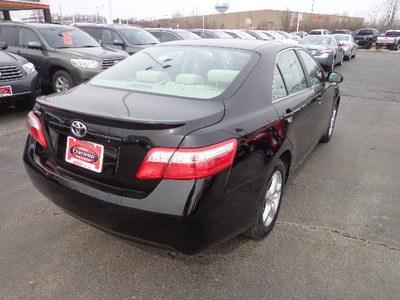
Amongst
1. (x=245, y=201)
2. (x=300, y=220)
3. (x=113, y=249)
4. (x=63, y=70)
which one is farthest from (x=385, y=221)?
(x=63, y=70)

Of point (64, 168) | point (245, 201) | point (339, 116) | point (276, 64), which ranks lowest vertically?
point (339, 116)

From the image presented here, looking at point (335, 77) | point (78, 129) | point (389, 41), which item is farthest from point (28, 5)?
point (389, 41)

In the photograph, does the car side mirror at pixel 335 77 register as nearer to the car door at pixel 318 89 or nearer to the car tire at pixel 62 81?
the car door at pixel 318 89

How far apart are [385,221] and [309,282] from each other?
1.26m

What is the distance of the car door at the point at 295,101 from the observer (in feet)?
8.90

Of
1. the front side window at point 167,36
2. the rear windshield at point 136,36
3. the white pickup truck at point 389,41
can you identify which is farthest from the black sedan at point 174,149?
the white pickup truck at point 389,41

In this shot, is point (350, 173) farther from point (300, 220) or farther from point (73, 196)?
point (73, 196)

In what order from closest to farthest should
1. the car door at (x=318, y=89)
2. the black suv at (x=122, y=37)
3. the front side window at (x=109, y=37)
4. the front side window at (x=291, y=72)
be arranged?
the front side window at (x=291, y=72), the car door at (x=318, y=89), the black suv at (x=122, y=37), the front side window at (x=109, y=37)

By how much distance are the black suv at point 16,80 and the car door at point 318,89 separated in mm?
4987

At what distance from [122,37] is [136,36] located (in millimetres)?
527

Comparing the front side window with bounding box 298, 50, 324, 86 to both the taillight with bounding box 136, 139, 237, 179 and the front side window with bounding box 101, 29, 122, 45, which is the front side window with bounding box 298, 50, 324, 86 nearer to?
the taillight with bounding box 136, 139, 237, 179

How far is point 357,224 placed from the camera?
2961 millimetres

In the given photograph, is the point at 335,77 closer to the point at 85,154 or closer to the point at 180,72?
the point at 180,72

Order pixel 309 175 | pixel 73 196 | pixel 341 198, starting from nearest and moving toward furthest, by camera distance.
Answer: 1. pixel 73 196
2. pixel 341 198
3. pixel 309 175
